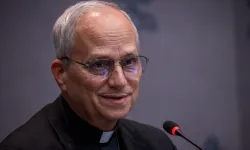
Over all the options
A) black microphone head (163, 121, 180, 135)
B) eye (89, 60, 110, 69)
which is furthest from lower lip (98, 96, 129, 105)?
black microphone head (163, 121, 180, 135)

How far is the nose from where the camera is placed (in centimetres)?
110

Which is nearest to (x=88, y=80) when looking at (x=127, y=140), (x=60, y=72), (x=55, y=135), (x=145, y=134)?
(x=60, y=72)

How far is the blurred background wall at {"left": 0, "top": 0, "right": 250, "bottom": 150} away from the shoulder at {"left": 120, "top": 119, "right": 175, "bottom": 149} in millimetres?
631

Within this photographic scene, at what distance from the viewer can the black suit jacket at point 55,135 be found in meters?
1.11

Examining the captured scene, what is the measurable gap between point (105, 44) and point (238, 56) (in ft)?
4.96

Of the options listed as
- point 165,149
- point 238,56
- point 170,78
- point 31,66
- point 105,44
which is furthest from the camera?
point 238,56

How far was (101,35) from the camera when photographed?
1094 millimetres

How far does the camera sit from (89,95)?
1.12 metres


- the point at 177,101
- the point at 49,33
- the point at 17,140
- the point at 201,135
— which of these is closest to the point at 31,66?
the point at 49,33

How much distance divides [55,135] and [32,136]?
0.08 m

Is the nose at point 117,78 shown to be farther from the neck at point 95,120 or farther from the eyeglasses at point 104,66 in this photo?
the neck at point 95,120

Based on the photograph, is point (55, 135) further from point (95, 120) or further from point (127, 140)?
point (127, 140)

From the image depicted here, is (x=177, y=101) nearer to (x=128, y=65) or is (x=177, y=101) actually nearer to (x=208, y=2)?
(x=208, y=2)

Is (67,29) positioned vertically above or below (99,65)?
above
